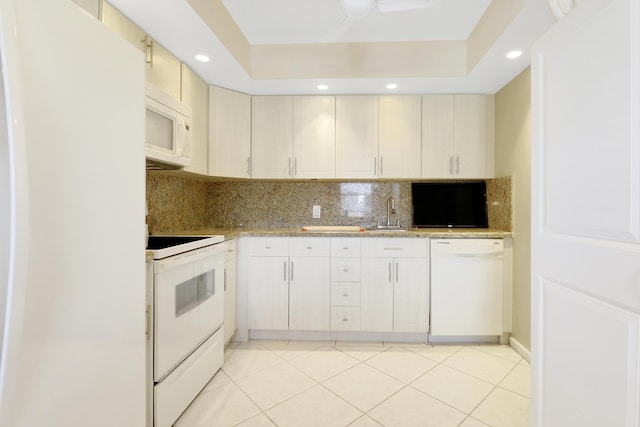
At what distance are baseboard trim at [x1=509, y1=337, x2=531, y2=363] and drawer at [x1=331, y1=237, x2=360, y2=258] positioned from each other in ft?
4.74

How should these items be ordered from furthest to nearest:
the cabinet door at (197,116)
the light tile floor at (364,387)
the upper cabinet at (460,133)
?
the upper cabinet at (460,133)
the cabinet door at (197,116)
the light tile floor at (364,387)

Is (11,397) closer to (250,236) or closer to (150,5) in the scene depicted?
(150,5)

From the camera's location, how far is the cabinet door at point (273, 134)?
116 inches

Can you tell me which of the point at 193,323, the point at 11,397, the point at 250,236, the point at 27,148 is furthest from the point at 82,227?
the point at 250,236

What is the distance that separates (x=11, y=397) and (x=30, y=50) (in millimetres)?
684

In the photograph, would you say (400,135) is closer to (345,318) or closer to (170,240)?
(345,318)

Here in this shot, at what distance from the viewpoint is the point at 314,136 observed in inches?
116

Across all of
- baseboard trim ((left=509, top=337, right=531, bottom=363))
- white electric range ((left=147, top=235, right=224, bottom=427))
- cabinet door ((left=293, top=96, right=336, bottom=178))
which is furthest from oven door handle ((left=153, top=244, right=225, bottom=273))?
baseboard trim ((left=509, top=337, right=531, bottom=363))

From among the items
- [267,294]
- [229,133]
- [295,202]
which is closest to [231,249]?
[267,294]

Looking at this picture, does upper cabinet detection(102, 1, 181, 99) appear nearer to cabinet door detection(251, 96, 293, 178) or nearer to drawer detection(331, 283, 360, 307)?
cabinet door detection(251, 96, 293, 178)

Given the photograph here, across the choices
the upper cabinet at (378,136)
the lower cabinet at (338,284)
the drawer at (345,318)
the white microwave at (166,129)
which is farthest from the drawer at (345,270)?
the white microwave at (166,129)

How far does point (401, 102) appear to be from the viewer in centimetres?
289

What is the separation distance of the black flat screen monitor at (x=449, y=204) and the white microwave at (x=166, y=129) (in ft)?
7.21

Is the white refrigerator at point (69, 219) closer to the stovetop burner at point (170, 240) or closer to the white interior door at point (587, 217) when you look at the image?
the stovetop burner at point (170, 240)
